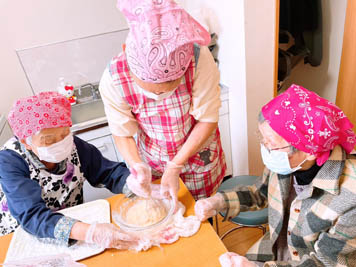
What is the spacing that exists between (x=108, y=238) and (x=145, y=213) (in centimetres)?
18

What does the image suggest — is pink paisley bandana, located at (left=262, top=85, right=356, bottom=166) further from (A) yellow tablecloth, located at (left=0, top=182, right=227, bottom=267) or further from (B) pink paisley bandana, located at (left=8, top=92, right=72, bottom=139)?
(B) pink paisley bandana, located at (left=8, top=92, right=72, bottom=139)

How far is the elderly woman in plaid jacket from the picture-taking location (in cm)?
91

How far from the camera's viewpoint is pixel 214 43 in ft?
7.32

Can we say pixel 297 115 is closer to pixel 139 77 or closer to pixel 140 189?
pixel 139 77

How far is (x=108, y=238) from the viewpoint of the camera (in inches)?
41.6

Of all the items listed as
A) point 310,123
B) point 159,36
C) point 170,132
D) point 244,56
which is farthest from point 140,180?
point 244,56

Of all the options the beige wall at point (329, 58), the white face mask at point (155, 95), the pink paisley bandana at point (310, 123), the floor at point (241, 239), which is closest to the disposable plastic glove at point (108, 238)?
the white face mask at point (155, 95)

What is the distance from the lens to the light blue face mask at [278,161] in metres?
1.02

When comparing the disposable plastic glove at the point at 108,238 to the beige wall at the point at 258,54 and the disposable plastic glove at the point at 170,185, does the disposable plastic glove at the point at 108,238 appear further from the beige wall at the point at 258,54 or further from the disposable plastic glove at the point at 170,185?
the beige wall at the point at 258,54

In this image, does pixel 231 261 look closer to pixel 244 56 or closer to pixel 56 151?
pixel 56 151

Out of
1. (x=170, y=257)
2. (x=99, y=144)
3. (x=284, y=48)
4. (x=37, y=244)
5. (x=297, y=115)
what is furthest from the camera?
(x=284, y=48)

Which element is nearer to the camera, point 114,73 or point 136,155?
point 114,73

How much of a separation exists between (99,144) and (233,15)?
1.28m

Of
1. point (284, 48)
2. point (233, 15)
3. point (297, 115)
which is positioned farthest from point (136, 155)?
point (284, 48)
